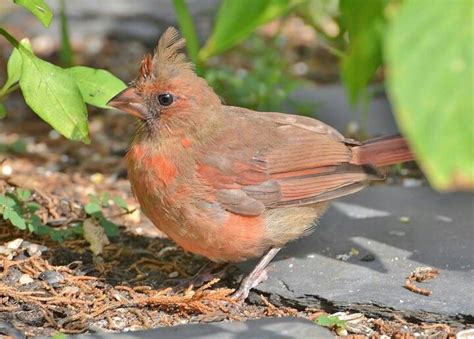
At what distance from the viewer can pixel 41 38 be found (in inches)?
255

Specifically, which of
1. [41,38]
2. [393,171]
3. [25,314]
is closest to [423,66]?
[25,314]

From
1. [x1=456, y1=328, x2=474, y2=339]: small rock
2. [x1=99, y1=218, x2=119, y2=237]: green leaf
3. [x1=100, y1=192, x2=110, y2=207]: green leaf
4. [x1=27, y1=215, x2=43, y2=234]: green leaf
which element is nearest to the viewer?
[x1=456, y1=328, x2=474, y2=339]: small rock

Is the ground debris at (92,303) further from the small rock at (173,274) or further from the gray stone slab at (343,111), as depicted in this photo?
the gray stone slab at (343,111)

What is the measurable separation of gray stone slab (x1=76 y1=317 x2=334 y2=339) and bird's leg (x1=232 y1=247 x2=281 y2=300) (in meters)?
0.42

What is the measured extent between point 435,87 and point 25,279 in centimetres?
231

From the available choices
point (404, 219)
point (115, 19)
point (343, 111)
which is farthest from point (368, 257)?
point (115, 19)

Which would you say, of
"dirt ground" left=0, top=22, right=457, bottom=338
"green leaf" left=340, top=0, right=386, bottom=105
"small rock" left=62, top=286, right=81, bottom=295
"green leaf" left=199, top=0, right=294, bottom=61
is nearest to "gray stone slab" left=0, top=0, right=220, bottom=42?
"dirt ground" left=0, top=22, right=457, bottom=338

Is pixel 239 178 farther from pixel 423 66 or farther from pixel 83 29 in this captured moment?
pixel 83 29

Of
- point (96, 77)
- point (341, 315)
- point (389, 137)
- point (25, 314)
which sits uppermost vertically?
Answer: point (96, 77)

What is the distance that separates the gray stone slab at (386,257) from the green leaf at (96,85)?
93cm

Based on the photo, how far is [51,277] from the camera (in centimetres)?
345

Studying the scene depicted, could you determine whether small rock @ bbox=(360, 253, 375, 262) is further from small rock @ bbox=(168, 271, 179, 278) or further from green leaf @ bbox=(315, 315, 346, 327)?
small rock @ bbox=(168, 271, 179, 278)

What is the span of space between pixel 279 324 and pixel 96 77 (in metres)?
1.13

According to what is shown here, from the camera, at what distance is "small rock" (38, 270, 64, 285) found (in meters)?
3.43
